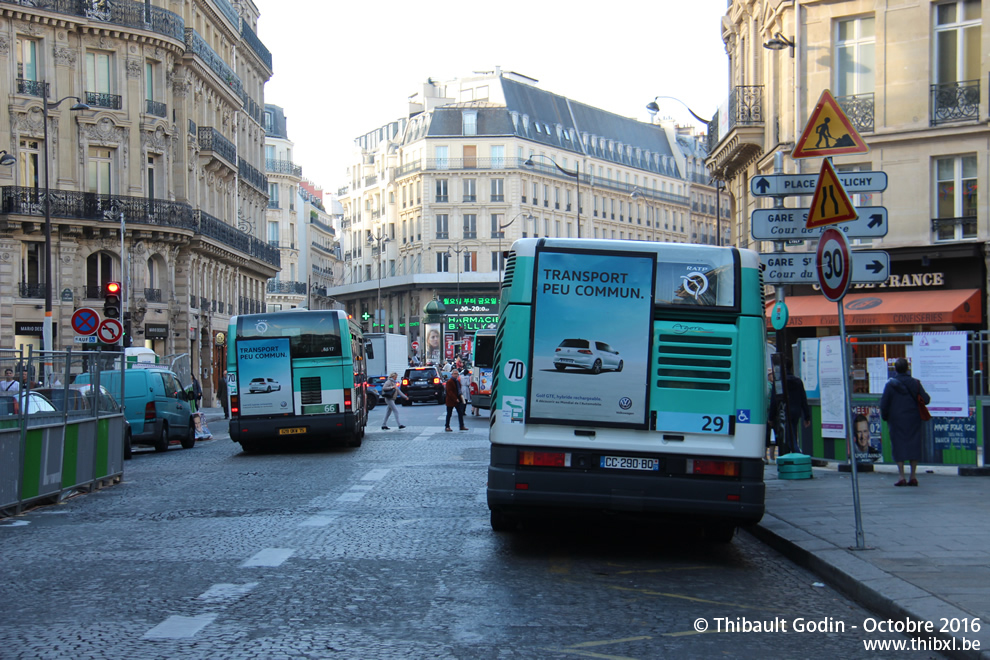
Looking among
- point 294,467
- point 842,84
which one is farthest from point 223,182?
point 294,467

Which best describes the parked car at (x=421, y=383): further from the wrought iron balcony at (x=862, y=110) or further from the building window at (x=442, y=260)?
the building window at (x=442, y=260)

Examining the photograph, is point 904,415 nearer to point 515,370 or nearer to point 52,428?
point 515,370

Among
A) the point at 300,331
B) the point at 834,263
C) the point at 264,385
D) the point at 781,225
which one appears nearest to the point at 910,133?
the point at 300,331

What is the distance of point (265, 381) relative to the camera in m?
23.4

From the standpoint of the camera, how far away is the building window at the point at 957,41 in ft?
98.4

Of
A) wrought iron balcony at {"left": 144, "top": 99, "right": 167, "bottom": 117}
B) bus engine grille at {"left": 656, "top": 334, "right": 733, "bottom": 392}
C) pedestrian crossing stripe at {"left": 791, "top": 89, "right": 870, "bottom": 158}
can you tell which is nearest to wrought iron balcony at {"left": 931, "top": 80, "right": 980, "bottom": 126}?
pedestrian crossing stripe at {"left": 791, "top": 89, "right": 870, "bottom": 158}

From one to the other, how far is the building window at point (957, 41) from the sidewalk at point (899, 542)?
16775 mm

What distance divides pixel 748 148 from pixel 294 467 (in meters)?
21.2

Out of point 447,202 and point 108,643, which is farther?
point 447,202

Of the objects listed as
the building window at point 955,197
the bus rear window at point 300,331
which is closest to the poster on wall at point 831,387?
the bus rear window at point 300,331

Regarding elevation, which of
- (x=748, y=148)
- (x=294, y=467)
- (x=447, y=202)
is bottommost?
(x=294, y=467)

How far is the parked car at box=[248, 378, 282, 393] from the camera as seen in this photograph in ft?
76.9

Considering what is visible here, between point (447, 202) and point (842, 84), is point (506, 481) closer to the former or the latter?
point (842, 84)

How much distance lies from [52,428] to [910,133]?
23.3m
